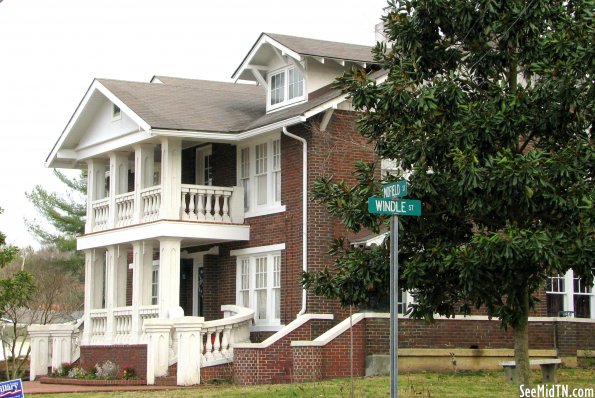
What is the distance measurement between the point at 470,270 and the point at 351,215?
7.89 ft

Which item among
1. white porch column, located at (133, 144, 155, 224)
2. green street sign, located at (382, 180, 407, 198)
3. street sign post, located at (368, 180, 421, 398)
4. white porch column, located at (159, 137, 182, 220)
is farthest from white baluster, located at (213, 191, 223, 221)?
green street sign, located at (382, 180, 407, 198)

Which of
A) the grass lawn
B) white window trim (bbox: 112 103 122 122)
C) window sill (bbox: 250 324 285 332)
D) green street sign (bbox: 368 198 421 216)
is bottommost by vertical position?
the grass lawn

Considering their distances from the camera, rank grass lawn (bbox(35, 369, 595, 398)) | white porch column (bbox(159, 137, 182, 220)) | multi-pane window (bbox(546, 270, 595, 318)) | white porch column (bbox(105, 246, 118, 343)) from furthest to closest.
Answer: white porch column (bbox(105, 246, 118, 343))
multi-pane window (bbox(546, 270, 595, 318))
white porch column (bbox(159, 137, 182, 220))
grass lawn (bbox(35, 369, 595, 398))

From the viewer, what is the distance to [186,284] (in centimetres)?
3134

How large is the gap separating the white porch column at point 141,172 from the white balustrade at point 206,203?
118cm

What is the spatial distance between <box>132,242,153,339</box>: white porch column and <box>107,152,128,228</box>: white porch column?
167 cm

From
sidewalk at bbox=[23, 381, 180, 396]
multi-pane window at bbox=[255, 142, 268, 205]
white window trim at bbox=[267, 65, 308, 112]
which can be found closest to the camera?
sidewalk at bbox=[23, 381, 180, 396]

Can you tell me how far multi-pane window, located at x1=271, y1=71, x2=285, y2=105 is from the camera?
28234 mm

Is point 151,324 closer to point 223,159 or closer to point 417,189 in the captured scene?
point 223,159

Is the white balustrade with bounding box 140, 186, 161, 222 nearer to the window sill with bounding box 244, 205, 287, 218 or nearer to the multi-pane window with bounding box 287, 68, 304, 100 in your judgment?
the window sill with bounding box 244, 205, 287, 218

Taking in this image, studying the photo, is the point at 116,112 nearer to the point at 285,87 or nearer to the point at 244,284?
the point at 285,87

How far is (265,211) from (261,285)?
6.32ft

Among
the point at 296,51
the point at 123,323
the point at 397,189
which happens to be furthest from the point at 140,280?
the point at 397,189

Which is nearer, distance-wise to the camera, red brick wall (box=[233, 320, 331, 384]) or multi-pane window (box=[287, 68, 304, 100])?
red brick wall (box=[233, 320, 331, 384])
